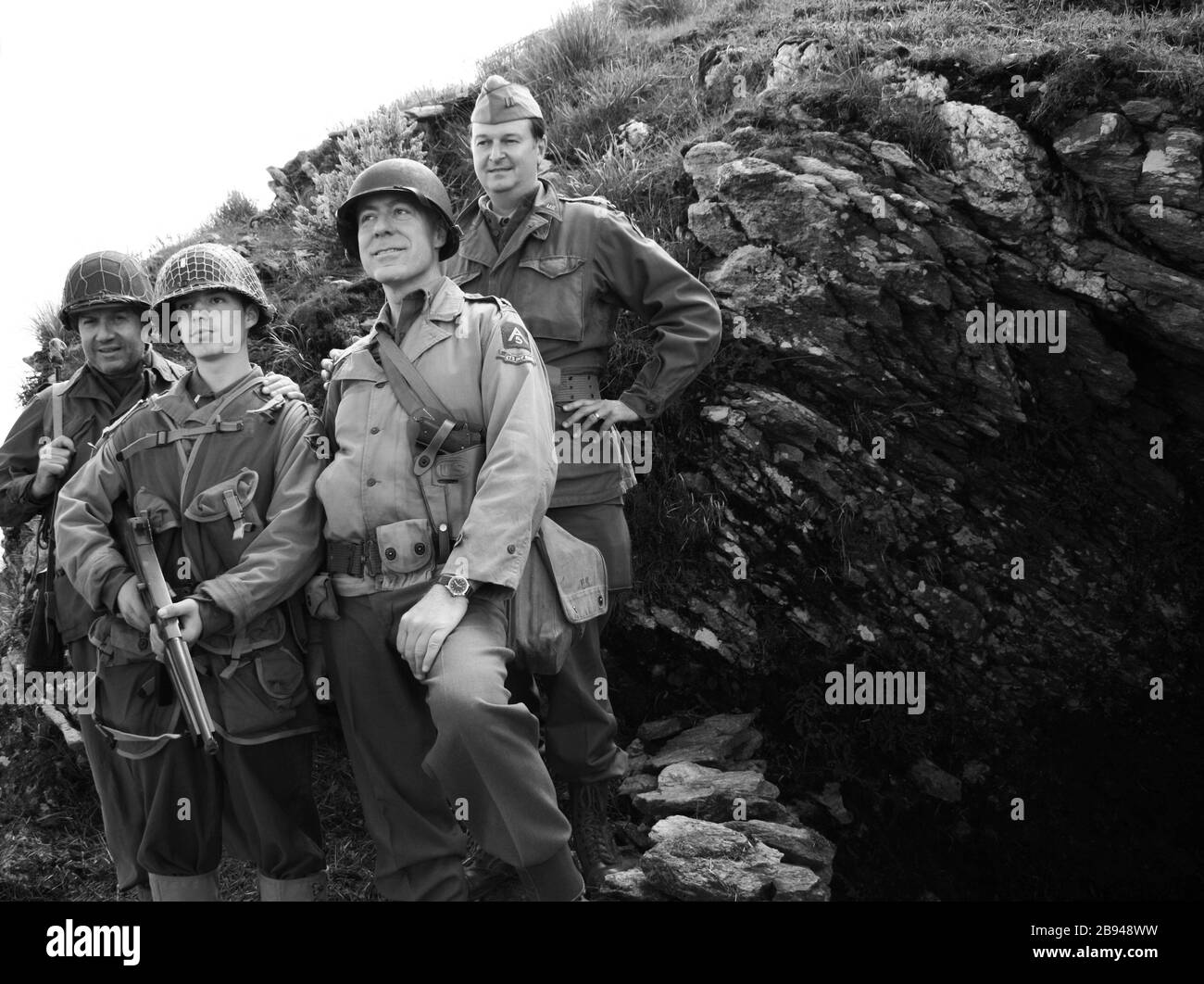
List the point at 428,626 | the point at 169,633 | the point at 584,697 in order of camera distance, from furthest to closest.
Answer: the point at 584,697, the point at 169,633, the point at 428,626

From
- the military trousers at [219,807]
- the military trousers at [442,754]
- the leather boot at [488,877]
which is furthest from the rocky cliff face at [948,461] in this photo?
the military trousers at [219,807]

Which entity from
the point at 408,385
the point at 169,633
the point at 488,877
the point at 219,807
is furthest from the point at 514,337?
the point at 488,877

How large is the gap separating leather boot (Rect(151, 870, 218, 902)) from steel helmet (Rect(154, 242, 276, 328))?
2.27 m

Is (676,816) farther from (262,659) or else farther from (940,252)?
(940,252)

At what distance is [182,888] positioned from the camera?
448 centimetres

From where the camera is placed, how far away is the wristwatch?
3934 millimetres

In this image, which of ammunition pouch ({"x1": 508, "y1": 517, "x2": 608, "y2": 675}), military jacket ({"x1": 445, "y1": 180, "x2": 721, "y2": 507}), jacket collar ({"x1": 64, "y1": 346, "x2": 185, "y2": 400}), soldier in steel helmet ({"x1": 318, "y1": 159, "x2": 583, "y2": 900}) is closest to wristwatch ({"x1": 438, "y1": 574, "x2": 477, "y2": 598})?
soldier in steel helmet ({"x1": 318, "y1": 159, "x2": 583, "y2": 900})

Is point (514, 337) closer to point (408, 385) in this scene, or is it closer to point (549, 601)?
point (408, 385)

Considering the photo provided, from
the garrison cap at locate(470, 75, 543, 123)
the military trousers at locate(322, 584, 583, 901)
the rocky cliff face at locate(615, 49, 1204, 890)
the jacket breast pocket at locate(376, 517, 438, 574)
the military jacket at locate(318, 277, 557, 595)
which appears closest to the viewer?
the military trousers at locate(322, 584, 583, 901)

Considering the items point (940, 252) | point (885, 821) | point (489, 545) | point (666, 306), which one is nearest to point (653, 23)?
point (940, 252)

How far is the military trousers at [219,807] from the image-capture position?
4414 millimetres

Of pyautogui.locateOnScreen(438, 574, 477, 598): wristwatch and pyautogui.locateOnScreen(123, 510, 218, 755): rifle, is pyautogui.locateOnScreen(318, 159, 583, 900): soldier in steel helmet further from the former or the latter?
pyautogui.locateOnScreen(123, 510, 218, 755): rifle

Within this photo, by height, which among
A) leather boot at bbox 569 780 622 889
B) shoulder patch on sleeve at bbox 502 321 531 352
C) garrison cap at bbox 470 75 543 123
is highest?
garrison cap at bbox 470 75 543 123

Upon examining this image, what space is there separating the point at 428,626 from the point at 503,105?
271cm
